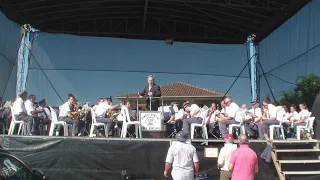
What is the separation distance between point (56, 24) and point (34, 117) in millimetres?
7111

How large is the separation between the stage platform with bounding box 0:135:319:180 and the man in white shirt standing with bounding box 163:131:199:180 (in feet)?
7.08

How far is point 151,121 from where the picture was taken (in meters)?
8.66

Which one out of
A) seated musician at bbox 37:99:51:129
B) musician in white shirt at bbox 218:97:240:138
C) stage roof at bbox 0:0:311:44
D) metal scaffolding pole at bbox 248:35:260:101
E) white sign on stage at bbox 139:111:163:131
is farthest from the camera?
metal scaffolding pole at bbox 248:35:260:101

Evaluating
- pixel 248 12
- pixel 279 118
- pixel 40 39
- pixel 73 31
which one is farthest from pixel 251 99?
pixel 40 39

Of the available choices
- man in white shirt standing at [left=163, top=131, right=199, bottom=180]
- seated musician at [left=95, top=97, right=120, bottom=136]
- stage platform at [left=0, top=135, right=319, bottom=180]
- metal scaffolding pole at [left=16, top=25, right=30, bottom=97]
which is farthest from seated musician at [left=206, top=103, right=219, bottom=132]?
metal scaffolding pole at [left=16, top=25, right=30, bottom=97]

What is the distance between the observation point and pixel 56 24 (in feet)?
50.8

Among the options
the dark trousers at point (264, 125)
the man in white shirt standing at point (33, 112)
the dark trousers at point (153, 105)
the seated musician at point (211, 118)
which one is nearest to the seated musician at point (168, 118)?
the seated musician at point (211, 118)

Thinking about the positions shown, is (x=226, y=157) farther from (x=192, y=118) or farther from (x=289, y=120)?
(x=289, y=120)

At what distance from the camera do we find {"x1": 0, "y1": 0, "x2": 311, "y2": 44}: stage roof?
Answer: 42.9 feet

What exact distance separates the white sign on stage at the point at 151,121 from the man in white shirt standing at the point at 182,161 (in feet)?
9.68

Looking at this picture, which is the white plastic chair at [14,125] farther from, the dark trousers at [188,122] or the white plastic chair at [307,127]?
the white plastic chair at [307,127]

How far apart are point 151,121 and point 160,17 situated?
798 centimetres

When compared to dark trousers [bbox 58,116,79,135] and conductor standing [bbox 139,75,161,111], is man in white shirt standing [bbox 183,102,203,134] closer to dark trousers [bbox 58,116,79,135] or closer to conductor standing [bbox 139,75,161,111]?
conductor standing [bbox 139,75,161,111]

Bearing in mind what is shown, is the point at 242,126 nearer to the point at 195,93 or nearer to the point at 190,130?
the point at 190,130
